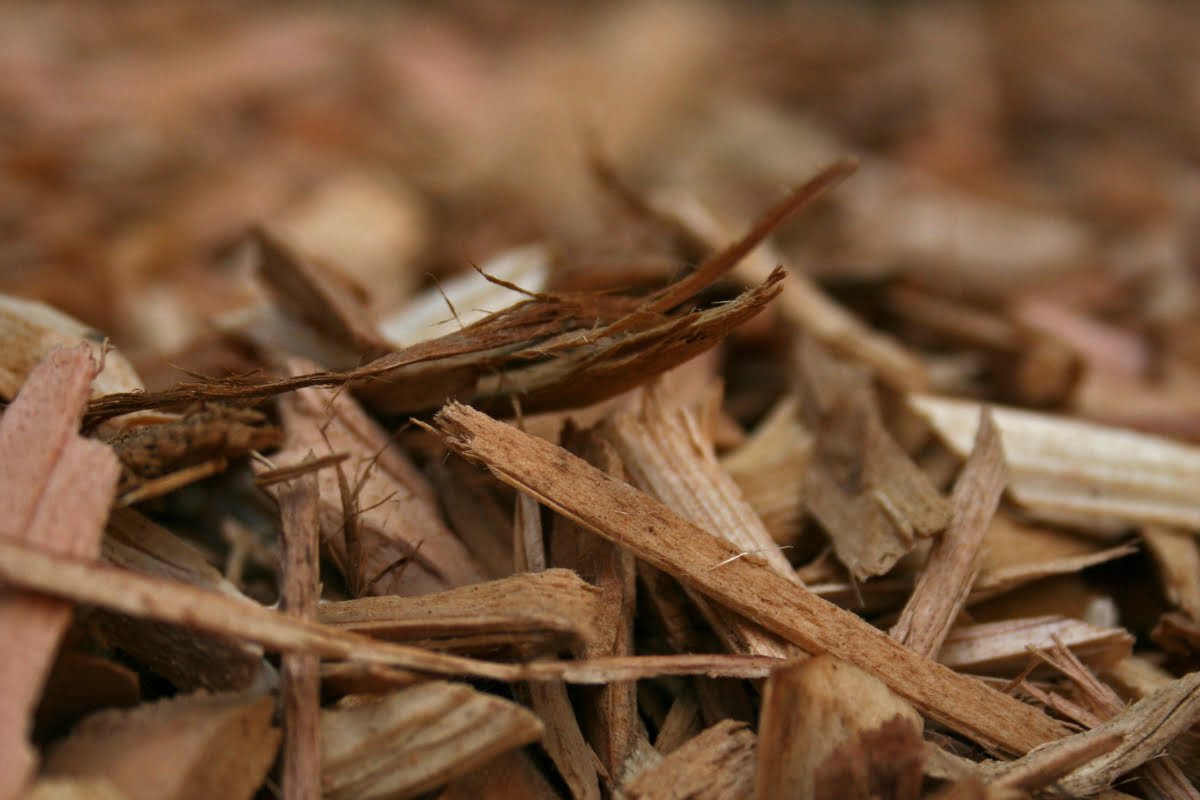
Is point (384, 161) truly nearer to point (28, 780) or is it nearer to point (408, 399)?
point (408, 399)

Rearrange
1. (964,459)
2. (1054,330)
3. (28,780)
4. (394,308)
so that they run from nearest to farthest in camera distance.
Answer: (28,780) → (964,459) → (1054,330) → (394,308)

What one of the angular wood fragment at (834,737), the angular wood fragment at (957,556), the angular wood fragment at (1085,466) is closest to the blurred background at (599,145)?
the angular wood fragment at (1085,466)

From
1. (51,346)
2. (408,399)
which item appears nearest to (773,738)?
(408,399)

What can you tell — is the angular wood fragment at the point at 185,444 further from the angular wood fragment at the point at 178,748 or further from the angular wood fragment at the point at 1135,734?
the angular wood fragment at the point at 1135,734

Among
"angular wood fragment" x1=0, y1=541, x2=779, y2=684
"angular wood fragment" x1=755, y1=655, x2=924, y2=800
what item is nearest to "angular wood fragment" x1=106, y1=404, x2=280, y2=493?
"angular wood fragment" x1=0, y1=541, x2=779, y2=684

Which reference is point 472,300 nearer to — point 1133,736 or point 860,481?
point 860,481

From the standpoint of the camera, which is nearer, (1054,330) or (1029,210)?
(1054,330)

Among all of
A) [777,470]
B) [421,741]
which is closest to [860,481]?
[777,470]
